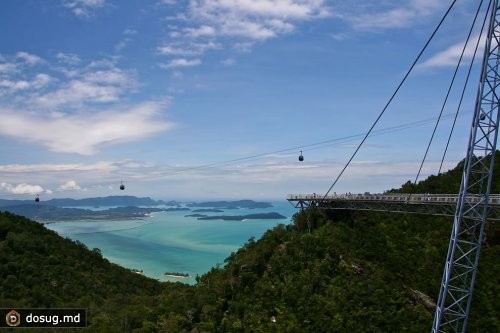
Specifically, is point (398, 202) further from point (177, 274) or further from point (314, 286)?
point (177, 274)

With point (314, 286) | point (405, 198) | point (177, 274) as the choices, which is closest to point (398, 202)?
point (405, 198)

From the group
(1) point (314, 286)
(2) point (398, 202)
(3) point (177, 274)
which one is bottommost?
(3) point (177, 274)

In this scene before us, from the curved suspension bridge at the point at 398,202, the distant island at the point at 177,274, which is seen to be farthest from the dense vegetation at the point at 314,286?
the distant island at the point at 177,274

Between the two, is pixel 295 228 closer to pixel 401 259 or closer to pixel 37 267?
pixel 401 259

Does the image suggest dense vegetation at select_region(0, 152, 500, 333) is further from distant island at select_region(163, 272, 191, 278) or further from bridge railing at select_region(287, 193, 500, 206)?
distant island at select_region(163, 272, 191, 278)

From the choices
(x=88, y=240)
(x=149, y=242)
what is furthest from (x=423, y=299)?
(x=88, y=240)

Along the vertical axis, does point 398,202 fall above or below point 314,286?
above

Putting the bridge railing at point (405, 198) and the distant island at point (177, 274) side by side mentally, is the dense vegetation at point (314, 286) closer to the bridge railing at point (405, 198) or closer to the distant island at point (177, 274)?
the bridge railing at point (405, 198)

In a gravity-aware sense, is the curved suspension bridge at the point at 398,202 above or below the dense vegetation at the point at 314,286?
above
